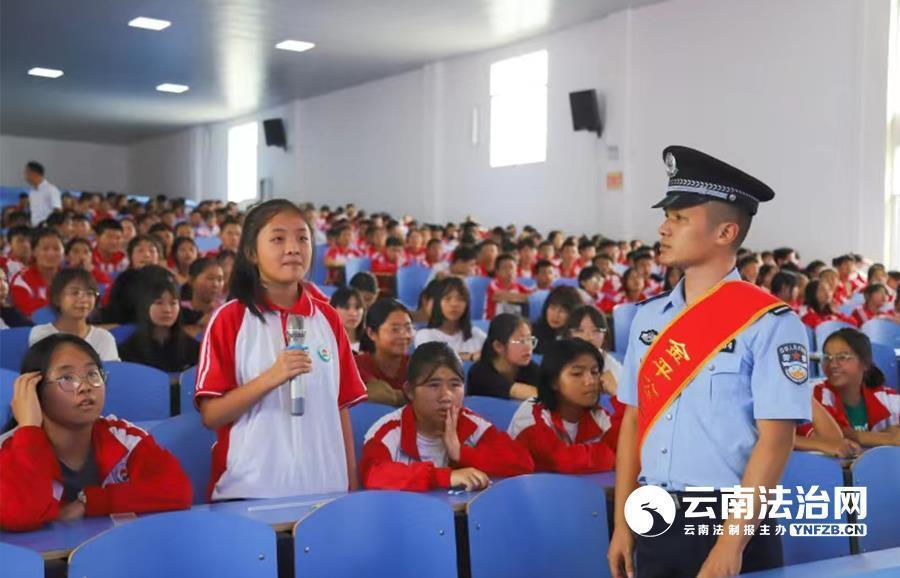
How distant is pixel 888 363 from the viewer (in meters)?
5.62

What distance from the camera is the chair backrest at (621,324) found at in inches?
254

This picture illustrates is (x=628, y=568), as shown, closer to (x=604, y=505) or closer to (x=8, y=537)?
(x=604, y=505)

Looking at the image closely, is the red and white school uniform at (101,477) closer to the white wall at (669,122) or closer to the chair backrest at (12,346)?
the chair backrest at (12,346)

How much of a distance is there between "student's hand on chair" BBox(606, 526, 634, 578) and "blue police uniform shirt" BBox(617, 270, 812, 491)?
14 cm

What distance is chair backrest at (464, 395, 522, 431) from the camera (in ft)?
11.7

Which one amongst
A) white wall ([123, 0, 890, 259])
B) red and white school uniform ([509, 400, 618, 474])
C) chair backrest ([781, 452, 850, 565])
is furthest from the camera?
white wall ([123, 0, 890, 259])

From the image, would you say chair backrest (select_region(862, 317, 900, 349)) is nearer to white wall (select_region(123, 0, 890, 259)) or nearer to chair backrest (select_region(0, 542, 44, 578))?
white wall (select_region(123, 0, 890, 259))

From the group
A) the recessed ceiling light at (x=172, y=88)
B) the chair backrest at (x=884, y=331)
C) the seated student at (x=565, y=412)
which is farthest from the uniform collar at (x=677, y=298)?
the recessed ceiling light at (x=172, y=88)

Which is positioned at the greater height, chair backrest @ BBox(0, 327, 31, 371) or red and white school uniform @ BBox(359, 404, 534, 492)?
chair backrest @ BBox(0, 327, 31, 371)

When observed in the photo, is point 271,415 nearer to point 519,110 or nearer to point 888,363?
point 888,363

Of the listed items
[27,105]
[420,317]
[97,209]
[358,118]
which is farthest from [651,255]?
[27,105]

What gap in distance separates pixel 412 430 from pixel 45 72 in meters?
14.9

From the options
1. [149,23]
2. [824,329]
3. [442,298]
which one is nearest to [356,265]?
[442,298]

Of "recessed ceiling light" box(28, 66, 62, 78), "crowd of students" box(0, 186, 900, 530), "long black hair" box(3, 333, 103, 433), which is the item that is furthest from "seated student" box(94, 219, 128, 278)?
"recessed ceiling light" box(28, 66, 62, 78)
